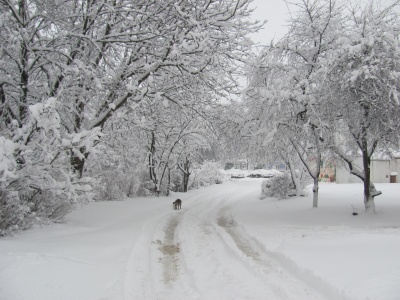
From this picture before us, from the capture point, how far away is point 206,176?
123ft

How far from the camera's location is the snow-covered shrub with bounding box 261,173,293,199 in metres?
20.7

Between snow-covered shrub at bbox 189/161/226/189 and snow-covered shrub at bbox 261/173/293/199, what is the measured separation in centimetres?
1219

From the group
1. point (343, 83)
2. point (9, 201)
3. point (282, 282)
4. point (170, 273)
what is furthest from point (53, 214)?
point (343, 83)

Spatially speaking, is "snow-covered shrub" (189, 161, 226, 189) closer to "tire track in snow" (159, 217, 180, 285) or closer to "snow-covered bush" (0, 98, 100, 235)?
"tire track in snow" (159, 217, 180, 285)

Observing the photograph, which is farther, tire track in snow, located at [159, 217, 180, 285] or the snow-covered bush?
the snow-covered bush

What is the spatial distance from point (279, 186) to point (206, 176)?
55.5 feet

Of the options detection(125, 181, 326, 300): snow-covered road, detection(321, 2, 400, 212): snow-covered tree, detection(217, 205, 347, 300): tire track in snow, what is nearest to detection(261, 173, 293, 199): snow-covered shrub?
detection(321, 2, 400, 212): snow-covered tree

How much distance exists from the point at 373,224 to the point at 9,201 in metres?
10.9

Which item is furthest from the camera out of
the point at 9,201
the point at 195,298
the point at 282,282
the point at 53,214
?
the point at 53,214

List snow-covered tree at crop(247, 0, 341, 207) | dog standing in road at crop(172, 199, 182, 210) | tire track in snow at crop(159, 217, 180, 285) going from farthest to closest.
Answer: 1. dog standing in road at crop(172, 199, 182, 210)
2. snow-covered tree at crop(247, 0, 341, 207)
3. tire track in snow at crop(159, 217, 180, 285)

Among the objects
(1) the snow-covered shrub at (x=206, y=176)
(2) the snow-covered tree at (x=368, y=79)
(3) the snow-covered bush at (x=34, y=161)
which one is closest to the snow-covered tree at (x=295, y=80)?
(2) the snow-covered tree at (x=368, y=79)

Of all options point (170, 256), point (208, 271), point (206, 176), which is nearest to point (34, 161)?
point (170, 256)

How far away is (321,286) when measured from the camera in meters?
5.19

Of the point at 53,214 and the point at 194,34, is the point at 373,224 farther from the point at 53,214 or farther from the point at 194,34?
the point at 53,214
